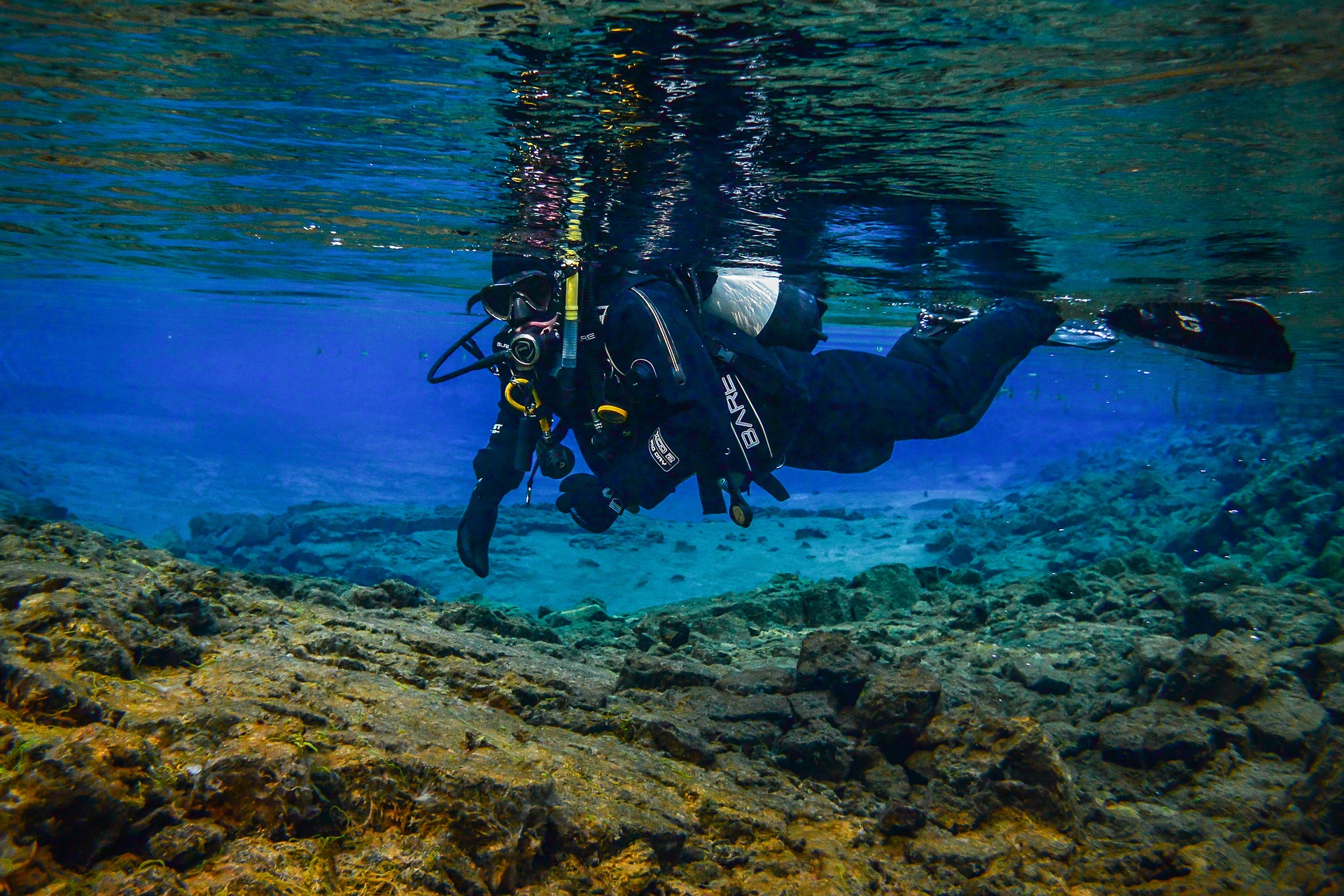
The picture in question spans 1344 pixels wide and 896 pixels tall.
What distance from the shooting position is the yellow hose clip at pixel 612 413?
5.74 metres

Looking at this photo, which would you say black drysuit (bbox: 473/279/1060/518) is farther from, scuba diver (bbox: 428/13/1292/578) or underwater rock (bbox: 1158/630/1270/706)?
underwater rock (bbox: 1158/630/1270/706)

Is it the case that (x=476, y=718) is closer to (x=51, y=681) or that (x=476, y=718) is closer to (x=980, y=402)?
(x=51, y=681)

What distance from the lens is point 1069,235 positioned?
8969mm

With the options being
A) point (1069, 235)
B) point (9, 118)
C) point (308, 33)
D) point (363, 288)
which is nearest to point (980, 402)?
point (1069, 235)

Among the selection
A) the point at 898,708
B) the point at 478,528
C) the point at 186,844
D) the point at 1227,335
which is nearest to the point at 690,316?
the point at 478,528

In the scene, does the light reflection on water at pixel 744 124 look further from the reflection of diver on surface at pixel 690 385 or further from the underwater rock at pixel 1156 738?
the underwater rock at pixel 1156 738

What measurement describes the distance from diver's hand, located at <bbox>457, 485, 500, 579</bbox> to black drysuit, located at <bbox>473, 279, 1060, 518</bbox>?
93mm

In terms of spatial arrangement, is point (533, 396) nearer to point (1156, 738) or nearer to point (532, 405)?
point (532, 405)

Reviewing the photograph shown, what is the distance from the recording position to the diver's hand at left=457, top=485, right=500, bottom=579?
21.2 ft

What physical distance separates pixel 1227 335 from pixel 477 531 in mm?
9766

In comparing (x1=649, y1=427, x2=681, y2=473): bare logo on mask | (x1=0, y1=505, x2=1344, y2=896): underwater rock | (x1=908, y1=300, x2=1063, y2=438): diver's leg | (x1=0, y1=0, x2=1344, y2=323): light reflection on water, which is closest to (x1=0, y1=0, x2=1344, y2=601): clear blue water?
(x1=0, y1=0, x2=1344, y2=323): light reflection on water

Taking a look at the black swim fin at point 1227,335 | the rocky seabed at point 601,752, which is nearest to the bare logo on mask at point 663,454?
the rocky seabed at point 601,752

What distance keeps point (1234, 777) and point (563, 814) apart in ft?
13.2

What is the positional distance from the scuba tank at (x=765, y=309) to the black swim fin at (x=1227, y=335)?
5.55 m
